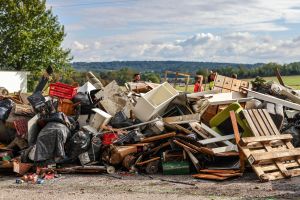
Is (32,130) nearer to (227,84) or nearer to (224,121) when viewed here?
(224,121)

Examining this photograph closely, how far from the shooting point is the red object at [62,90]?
37.3 ft

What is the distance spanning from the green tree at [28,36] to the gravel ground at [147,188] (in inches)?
1262

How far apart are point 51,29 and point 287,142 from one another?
34.4 metres

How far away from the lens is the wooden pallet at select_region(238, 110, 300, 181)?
8500mm

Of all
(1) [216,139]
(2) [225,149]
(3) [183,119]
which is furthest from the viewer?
(3) [183,119]

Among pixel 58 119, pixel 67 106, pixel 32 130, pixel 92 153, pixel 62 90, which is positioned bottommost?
pixel 92 153

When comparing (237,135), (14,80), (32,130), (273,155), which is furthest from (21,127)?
(14,80)

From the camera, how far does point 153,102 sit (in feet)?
35.7

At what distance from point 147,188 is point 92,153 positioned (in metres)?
1.95

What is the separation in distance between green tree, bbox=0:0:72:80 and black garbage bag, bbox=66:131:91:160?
30840 millimetres

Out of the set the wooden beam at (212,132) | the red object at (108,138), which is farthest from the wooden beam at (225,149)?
the red object at (108,138)

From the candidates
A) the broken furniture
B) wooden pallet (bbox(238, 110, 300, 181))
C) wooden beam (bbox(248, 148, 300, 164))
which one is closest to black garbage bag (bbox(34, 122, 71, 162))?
the broken furniture

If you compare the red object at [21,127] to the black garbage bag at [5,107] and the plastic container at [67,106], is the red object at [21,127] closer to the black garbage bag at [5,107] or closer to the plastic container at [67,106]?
the black garbage bag at [5,107]

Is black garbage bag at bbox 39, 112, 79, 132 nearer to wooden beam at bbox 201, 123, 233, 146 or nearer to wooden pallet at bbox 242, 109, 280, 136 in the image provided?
wooden beam at bbox 201, 123, 233, 146
